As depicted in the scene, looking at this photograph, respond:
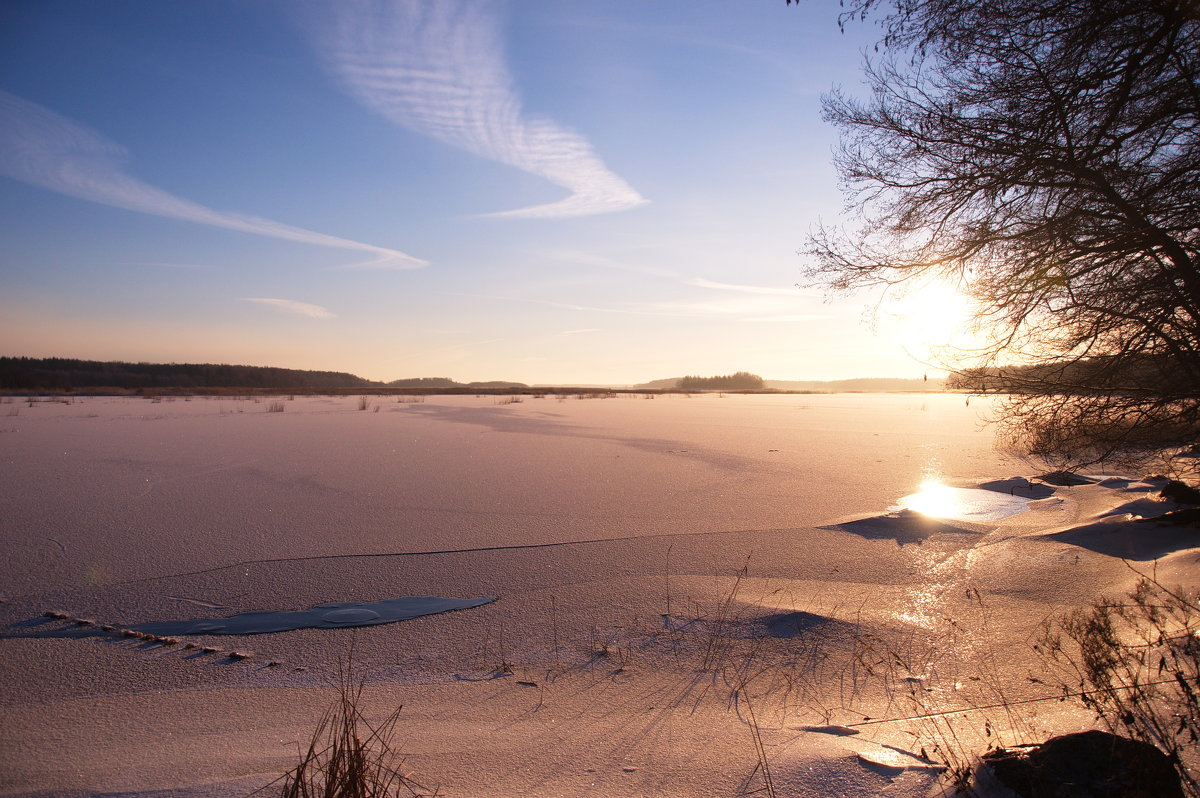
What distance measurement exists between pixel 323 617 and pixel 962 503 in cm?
520

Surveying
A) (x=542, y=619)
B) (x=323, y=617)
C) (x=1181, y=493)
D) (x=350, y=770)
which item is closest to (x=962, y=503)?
(x=1181, y=493)

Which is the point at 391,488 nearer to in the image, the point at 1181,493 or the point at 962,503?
the point at 962,503

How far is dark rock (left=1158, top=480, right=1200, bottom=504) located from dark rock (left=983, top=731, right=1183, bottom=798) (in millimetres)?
4534

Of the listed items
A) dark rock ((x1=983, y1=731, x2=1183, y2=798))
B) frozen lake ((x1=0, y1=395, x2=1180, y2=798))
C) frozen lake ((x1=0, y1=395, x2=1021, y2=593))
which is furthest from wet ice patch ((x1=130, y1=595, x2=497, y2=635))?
dark rock ((x1=983, y1=731, x2=1183, y2=798))

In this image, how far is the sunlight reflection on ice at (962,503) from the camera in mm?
4941

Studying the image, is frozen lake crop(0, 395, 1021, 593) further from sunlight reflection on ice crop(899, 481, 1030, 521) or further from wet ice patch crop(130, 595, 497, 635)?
wet ice patch crop(130, 595, 497, 635)

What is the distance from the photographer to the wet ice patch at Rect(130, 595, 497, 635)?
275cm

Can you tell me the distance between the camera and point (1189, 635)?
7.72 ft

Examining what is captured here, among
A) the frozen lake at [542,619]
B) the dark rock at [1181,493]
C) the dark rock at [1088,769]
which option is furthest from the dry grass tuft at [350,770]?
the dark rock at [1181,493]

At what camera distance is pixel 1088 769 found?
1506mm

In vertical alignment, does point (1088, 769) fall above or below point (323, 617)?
above

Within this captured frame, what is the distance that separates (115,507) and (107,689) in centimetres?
316

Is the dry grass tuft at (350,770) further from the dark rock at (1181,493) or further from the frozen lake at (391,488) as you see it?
the dark rock at (1181,493)

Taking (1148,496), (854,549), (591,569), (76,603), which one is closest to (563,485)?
(591,569)
